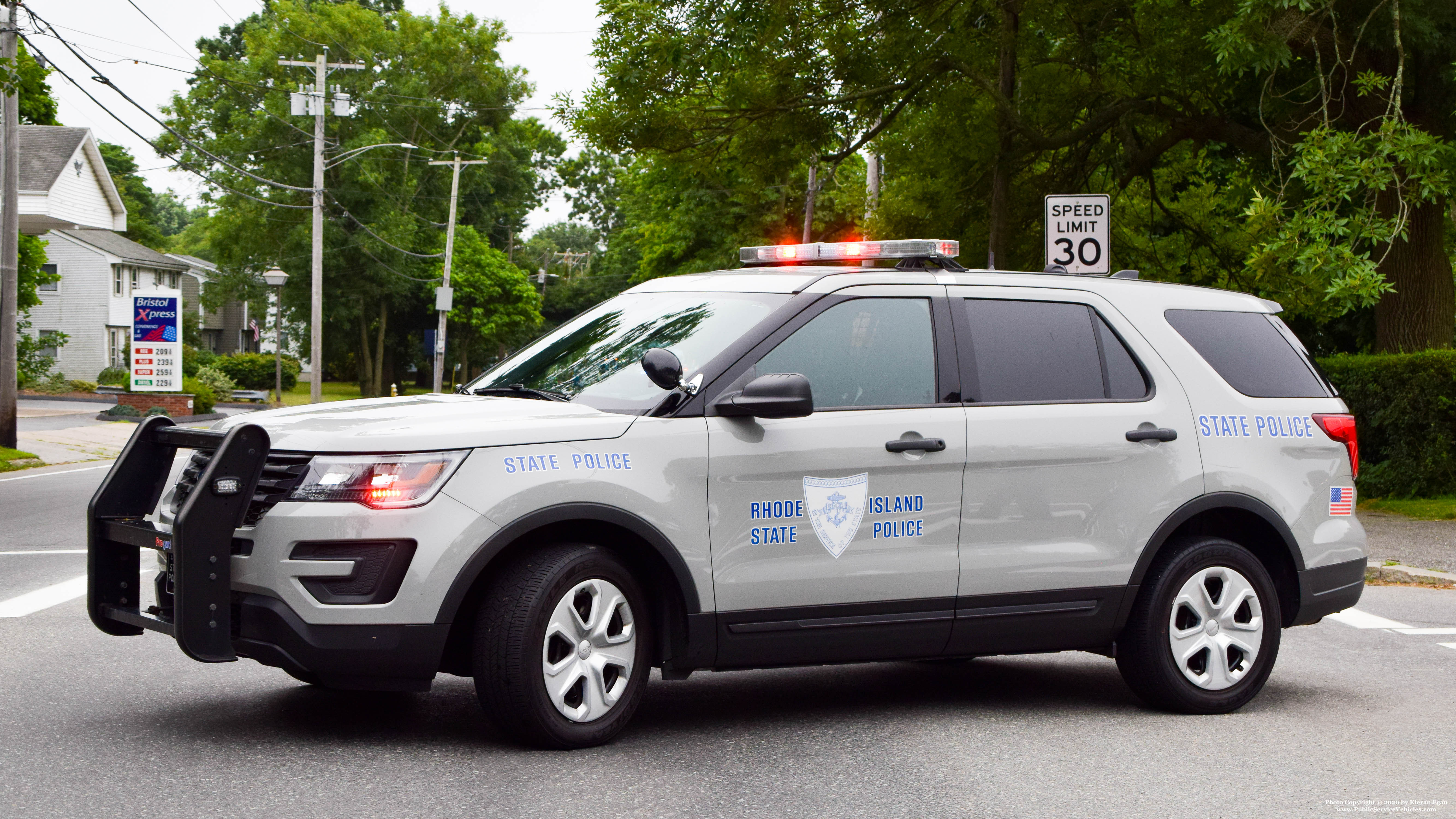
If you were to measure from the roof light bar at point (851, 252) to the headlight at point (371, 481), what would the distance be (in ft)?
6.68

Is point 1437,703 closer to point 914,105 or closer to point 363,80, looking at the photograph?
point 914,105

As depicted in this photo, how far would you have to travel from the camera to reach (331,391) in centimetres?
6850

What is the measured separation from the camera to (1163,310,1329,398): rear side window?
7.06m

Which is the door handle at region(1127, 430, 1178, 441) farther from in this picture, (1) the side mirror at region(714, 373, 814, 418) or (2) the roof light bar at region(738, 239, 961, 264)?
(1) the side mirror at region(714, 373, 814, 418)

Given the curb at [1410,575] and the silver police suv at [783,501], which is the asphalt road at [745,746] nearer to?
the silver police suv at [783,501]

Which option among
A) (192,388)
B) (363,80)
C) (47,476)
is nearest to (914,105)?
(47,476)

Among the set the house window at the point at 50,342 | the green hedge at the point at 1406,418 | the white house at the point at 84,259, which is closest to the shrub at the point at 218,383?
the white house at the point at 84,259

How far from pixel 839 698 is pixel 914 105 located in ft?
48.4

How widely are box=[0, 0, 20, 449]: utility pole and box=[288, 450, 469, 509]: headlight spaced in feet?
65.9

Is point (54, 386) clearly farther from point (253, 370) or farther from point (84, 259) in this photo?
point (84, 259)

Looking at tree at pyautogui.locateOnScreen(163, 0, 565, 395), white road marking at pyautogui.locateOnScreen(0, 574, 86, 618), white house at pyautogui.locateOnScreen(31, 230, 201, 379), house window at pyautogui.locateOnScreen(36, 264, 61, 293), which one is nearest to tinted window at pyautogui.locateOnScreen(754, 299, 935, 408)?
white road marking at pyautogui.locateOnScreen(0, 574, 86, 618)

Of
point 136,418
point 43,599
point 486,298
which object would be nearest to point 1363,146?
point 43,599

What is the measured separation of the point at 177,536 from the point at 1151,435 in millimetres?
3959

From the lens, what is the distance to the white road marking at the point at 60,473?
2016 cm
